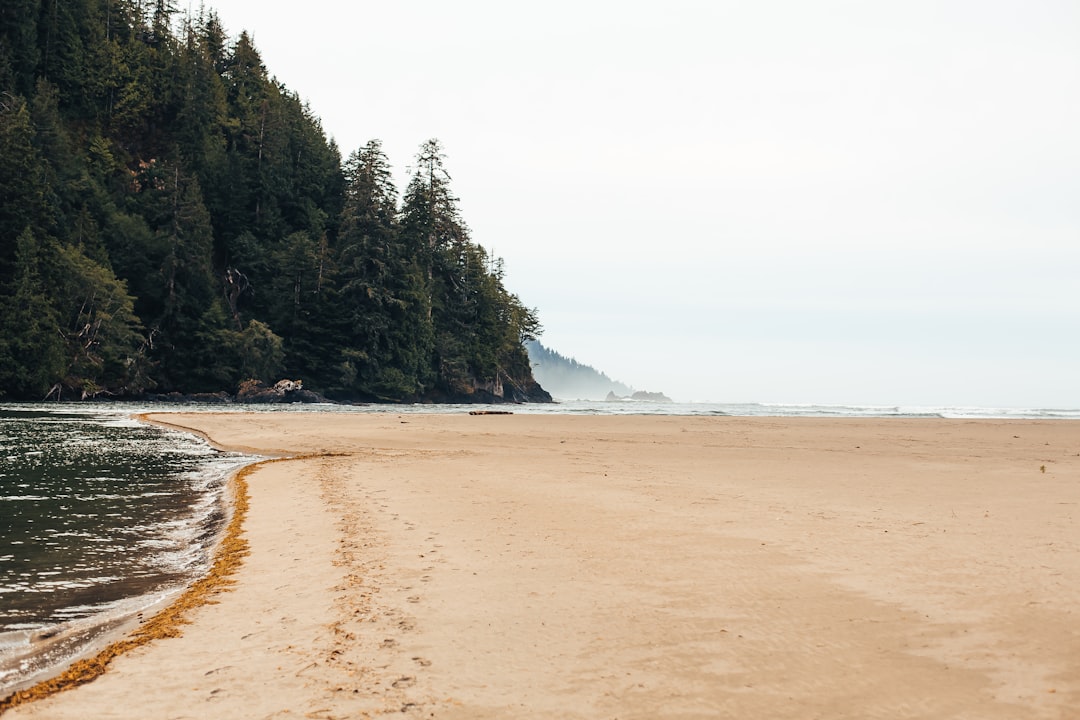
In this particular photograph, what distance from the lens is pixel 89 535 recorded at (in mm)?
11117

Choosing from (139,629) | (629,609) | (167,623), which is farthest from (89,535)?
(629,609)

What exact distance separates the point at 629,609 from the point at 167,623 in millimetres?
4691

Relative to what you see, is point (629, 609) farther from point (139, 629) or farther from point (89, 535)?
point (89, 535)

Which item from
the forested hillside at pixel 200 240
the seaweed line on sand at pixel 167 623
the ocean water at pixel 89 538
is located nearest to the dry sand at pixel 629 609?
the seaweed line on sand at pixel 167 623

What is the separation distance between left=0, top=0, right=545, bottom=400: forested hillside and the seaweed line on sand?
198 ft

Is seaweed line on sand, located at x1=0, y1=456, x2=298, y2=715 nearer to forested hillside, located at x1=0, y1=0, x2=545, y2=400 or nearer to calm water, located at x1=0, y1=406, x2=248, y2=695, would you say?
calm water, located at x1=0, y1=406, x2=248, y2=695

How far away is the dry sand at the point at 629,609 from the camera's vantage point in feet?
16.6

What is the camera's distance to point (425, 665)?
18.5 ft

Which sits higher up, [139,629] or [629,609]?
[629,609]

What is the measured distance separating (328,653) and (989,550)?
8783 millimetres

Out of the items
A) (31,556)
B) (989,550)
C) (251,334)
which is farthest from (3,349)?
(989,550)

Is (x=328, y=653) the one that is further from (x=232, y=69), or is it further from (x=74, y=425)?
(x=232, y=69)

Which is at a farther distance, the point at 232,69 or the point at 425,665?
the point at 232,69

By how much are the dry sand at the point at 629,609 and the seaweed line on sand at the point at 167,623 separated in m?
0.18
